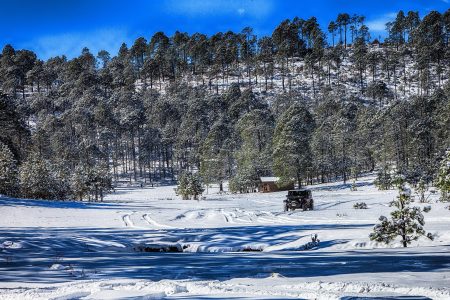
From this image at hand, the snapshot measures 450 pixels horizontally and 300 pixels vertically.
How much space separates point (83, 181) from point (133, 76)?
278 ft

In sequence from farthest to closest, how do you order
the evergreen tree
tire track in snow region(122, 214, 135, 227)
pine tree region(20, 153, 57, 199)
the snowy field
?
1. the evergreen tree
2. pine tree region(20, 153, 57, 199)
3. tire track in snow region(122, 214, 135, 227)
4. the snowy field

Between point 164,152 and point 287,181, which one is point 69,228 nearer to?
point 287,181

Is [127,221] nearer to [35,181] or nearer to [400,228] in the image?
[400,228]

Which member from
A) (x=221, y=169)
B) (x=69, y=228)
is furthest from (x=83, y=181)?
(x=69, y=228)

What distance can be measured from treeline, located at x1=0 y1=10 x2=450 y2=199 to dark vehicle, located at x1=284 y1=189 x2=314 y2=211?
19.1 metres

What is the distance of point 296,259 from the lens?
31.4 ft

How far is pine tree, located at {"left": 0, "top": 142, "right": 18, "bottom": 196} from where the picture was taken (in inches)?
1550

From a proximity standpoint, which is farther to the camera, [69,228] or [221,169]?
[221,169]

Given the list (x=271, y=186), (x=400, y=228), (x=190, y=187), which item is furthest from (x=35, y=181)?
(x=400, y=228)

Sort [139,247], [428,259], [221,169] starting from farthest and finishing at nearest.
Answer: [221,169] < [139,247] < [428,259]

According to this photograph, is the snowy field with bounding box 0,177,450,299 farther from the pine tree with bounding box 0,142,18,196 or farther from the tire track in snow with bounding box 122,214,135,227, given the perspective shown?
the pine tree with bounding box 0,142,18,196

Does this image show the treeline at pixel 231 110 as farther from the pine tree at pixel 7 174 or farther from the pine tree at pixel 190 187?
the pine tree at pixel 190 187

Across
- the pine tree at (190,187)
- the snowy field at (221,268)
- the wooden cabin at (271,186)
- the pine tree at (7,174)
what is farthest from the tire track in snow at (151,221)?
the wooden cabin at (271,186)

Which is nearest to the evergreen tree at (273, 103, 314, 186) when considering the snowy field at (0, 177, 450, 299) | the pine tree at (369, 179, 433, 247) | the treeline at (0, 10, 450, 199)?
the treeline at (0, 10, 450, 199)
